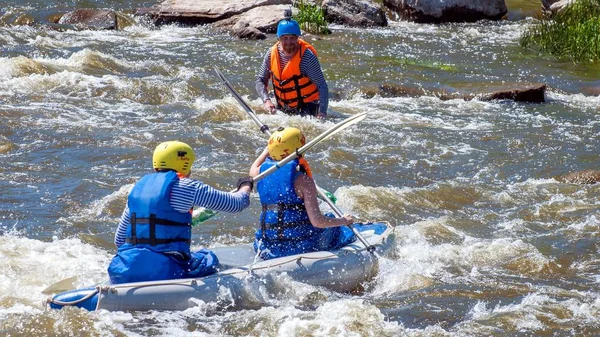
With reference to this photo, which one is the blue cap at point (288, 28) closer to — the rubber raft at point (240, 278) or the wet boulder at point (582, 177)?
the wet boulder at point (582, 177)

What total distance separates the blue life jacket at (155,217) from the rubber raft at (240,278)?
0.82 ft

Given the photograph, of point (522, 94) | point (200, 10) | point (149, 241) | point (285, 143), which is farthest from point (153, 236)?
point (200, 10)

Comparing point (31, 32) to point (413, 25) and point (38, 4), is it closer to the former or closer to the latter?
point (38, 4)

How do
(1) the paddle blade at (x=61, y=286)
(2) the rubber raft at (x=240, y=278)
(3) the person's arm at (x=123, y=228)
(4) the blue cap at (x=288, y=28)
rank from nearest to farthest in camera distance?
(2) the rubber raft at (x=240, y=278) < (3) the person's arm at (x=123, y=228) < (1) the paddle blade at (x=61, y=286) < (4) the blue cap at (x=288, y=28)

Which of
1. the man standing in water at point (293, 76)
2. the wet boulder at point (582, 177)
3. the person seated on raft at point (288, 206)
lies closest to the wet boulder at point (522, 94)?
the man standing in water at point (293, 76)

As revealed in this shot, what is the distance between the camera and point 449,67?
15312 millimetres

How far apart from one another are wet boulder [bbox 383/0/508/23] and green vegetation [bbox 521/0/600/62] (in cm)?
312

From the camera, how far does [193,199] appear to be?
6.03 metres

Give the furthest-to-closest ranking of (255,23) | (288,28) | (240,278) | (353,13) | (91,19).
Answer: (353,13) < (91,19) < (255,23) < (288,28) < (240,278)

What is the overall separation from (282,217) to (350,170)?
3.62 meters

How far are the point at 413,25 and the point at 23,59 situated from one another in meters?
8.43

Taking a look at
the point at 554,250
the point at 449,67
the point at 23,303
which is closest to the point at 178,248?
the point at 23,303

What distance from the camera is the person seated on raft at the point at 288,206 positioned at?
657 centimetres

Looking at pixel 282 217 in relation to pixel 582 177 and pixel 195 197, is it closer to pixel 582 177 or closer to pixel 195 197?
pixel 195 197
